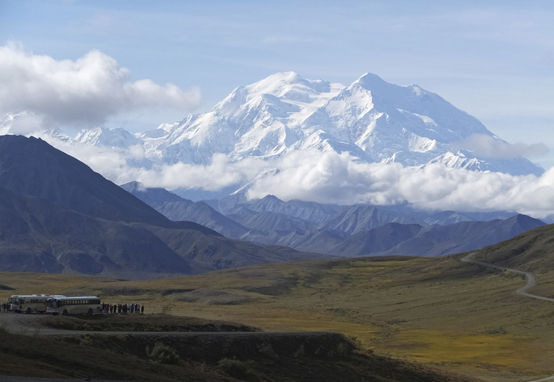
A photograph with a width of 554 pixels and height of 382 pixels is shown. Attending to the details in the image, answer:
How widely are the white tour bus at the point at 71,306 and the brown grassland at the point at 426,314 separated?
1264 inches

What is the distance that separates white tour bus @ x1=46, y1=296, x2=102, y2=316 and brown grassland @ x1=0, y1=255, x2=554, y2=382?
3210 cm

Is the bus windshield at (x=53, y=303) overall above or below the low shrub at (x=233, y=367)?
above

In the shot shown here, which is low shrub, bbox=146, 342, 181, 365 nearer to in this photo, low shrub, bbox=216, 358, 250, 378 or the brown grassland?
low shrub, bbox=216, 358, 250, 378

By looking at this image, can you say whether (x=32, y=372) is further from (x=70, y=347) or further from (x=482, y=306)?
(x=482, y=306)

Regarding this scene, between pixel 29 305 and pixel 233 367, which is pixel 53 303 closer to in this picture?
pixel 29 305

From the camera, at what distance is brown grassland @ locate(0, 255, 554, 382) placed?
295 feet

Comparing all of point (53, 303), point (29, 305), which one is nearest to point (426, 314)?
point (53, 303)

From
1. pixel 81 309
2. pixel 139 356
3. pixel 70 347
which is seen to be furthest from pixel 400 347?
pixel 70 347

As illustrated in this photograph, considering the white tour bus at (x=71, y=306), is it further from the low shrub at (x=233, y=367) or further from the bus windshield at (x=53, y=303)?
the low shrub at (x=233, y=367)

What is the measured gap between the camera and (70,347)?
45688mm

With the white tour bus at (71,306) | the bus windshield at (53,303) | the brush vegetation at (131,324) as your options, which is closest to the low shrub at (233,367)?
the brush vegetation at (131,324)

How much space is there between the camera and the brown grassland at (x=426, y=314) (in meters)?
89.9

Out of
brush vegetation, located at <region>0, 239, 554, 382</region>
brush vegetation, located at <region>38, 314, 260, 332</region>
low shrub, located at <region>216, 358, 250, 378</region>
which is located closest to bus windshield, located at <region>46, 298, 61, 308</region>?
brush vegetation, located at <region>38, 314, 260, 332</region>

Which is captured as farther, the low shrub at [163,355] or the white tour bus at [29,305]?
the white tour bus at [29,305]
